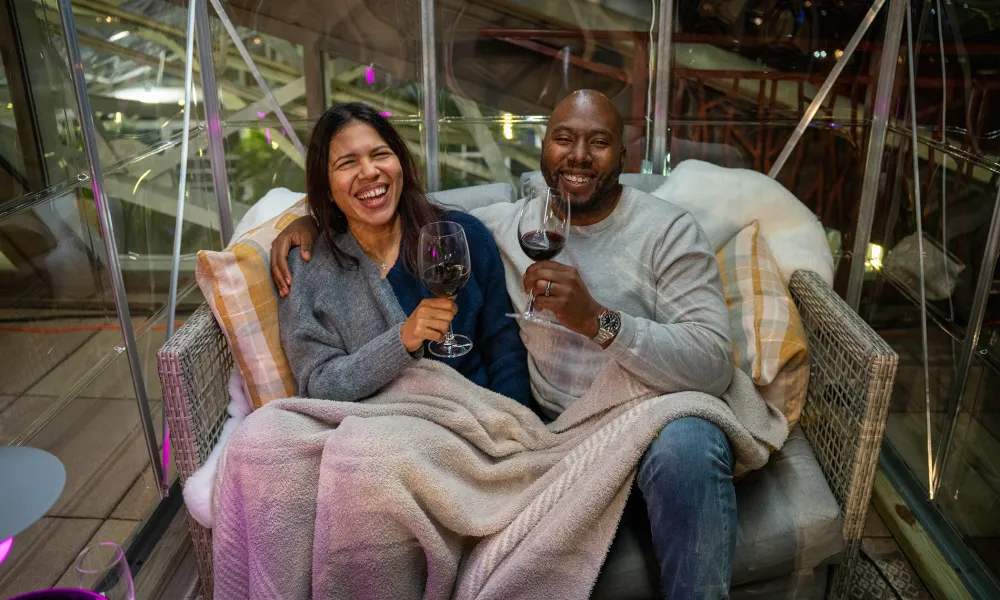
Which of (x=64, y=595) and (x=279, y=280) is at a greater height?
(x=279, y=280)

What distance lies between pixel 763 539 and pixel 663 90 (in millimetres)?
1379

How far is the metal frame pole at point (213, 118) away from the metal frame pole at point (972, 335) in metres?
2.00

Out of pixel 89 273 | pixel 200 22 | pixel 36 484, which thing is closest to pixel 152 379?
pixel 89 273

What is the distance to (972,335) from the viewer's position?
1923mm

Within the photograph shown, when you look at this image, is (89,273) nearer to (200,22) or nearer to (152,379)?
(152,379)

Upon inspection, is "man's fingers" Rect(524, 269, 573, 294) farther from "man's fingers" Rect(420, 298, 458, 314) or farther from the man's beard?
the man's beard

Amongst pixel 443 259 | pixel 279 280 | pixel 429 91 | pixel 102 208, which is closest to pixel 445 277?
pixel 443 259

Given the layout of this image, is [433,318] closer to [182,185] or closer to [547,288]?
[547,288]

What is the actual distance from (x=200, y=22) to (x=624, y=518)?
1694 mm

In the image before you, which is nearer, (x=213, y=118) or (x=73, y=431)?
(x=73, y=431)

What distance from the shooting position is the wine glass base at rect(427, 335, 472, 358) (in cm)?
157

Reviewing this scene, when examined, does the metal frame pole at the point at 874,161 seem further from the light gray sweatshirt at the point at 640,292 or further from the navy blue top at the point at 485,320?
the navy blue top at the point at 485,320

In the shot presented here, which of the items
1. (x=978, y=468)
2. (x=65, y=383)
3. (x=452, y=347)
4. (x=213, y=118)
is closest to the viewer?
(x=452, y=347)

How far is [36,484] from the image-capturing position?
2.64 feet
